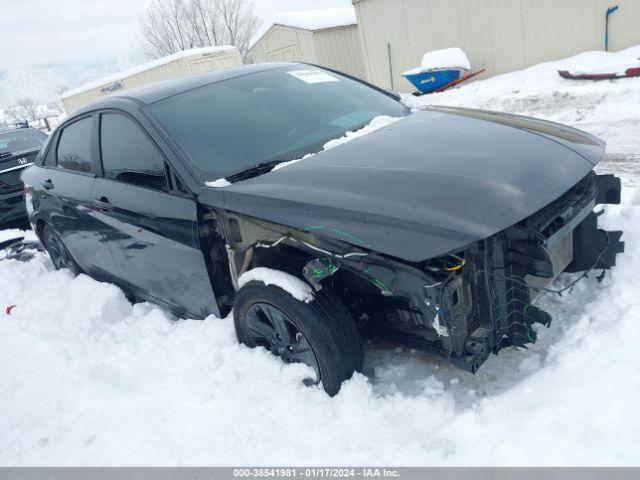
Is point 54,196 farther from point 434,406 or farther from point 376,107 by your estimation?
point 434,406

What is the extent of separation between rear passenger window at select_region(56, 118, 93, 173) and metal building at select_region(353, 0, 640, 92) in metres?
11.0

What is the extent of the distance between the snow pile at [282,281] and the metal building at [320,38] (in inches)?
693

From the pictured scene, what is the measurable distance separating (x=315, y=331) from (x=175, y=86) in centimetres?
202

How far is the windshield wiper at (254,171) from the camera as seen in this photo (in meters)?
2.79

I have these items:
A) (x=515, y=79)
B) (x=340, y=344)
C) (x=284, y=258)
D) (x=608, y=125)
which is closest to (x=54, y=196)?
(x=284, y=258)

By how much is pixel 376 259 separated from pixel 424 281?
227 millimetres

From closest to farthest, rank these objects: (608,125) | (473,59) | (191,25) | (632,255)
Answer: (632,255) < (608,125) < (473,59) < (191,25)

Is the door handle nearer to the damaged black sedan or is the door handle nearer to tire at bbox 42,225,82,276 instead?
the damaged black sedan

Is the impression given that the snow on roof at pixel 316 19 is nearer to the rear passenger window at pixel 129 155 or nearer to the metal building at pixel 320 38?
the metal building at pixel 320 38

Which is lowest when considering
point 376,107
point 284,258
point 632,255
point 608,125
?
point 608,125

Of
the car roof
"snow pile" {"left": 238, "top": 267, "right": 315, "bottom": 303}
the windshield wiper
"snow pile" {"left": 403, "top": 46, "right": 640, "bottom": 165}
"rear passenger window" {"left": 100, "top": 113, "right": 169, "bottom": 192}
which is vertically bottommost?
"snow pile" {"left": 403, "top": 46, "right": 640, "bottom": 165}

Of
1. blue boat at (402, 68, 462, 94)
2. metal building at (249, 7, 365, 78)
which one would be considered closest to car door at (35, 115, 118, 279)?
blue boat at (402, 68, 462, 94)

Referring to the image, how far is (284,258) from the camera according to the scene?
2.74m

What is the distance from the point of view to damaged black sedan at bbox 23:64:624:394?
2184 mm
